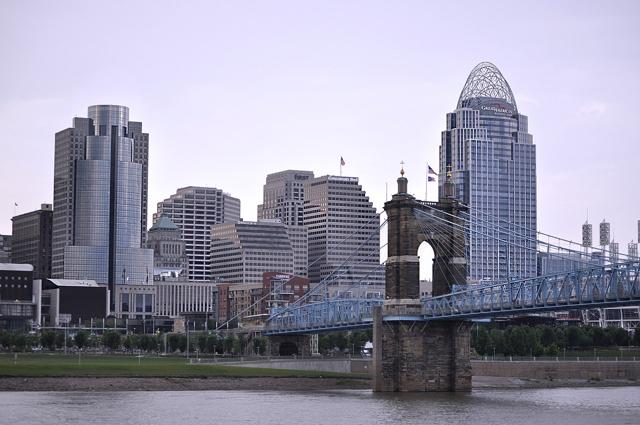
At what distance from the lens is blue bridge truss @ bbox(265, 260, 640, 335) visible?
339 feet

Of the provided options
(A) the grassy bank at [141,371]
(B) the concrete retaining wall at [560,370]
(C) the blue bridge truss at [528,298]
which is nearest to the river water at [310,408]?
(C) the blue bridge truss at [528,298]

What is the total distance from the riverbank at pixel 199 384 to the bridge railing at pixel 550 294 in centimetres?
1734

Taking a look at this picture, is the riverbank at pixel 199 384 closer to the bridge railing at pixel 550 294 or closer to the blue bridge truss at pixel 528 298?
the blue bridge truss at pixel 528 298

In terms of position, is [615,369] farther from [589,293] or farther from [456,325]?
[589,293]

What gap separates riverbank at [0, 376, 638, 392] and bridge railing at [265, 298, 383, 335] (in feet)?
30.3

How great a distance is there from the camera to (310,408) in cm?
10556

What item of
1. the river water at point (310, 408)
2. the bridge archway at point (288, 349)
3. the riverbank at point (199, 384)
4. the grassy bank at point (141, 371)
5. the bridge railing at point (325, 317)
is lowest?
the river water at point (310, 408)

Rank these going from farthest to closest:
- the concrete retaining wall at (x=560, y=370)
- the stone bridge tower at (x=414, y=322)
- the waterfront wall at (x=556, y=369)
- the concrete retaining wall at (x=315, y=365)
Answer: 1. the concrete retaining wall at (x=560, y=370)
2. the waterfront wall at (x=556, y=369)
3. the concrete retaining wall at (x=315, y=365)
4. the stone bridge tower at (x=414, y=322)

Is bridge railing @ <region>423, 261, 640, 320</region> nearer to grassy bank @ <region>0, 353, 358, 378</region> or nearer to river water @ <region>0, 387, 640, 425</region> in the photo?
river water @ <region>0, 387, 640, 425</region>

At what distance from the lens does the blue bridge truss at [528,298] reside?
103438 mm

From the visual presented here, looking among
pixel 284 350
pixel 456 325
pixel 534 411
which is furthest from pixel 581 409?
pixel 284 350

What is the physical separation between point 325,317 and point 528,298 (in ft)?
→ 179

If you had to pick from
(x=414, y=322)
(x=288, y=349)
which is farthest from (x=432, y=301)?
(x=288, y=349)

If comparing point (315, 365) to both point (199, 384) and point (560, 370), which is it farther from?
point (560, 370)
